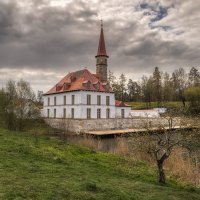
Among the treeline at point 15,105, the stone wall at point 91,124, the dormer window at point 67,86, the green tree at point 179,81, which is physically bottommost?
the stone wall at point 91,124

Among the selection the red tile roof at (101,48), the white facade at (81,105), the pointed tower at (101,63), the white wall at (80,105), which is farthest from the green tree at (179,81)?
the white wall at (80,105)

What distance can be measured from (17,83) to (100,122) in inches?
444

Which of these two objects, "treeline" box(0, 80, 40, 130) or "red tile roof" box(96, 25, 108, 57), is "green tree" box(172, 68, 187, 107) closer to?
"red tile roof" box(96, 25, 108, 57)

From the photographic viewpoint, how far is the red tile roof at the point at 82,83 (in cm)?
3731

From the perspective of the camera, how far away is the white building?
37.0 m

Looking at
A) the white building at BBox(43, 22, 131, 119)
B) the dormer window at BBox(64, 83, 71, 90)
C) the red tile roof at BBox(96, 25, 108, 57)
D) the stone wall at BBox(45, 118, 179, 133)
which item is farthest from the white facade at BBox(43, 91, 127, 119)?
the red tile roof at BBox(96, 25, 108, 57)

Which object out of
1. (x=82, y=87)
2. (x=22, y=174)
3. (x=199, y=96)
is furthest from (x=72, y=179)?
(x=199, y=96)

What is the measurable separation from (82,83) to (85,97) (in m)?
2.10

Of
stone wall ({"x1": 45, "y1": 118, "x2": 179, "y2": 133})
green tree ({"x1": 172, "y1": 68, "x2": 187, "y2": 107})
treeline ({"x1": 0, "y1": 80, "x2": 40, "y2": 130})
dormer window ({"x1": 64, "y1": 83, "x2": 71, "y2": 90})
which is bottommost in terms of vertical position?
stone wall ({"x1": 45, "y1": 118, "x2": 179, "y2": 133})

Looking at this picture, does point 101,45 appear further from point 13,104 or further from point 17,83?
point 13,104

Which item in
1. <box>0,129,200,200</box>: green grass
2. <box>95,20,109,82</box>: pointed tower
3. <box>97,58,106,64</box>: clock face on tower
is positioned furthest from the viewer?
<box>97,58,106,64</box>: clock face on tower

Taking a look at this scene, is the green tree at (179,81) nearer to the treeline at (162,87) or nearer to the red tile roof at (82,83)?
the treeline at (162,87)

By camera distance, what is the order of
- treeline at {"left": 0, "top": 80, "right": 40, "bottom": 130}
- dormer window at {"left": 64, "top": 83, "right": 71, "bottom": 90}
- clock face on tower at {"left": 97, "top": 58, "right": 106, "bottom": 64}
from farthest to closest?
clock face on tower at {"left": 97, "top": 58, "right": 106, "bottom": 64} < dormer window at {"left": 64, "top": 83, "right": 71, "bottom": 90} < treeline at {"left": 0, "top": 80, "right": 40, "bottom": 130}

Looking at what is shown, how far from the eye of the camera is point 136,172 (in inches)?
441
